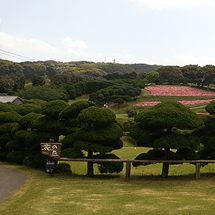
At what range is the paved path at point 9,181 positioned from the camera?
34.4ft

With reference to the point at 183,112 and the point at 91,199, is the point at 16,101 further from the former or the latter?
the point at 91,199

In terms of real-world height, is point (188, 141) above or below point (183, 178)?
above

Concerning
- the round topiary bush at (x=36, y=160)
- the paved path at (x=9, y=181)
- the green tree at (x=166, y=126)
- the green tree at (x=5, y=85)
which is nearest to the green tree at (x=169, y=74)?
the green tree at (x=5, y=85)

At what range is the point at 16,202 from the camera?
8.92m

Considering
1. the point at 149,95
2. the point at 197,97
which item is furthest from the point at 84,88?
the point at 197,97

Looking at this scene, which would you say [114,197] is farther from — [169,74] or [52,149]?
[169,74]

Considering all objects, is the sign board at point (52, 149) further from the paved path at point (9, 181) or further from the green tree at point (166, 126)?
the green tree at point (166, 126)

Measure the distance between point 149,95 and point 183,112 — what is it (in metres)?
51.7

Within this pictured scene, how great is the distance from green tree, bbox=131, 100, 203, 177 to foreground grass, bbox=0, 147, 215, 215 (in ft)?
4.89

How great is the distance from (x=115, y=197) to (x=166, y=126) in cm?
528

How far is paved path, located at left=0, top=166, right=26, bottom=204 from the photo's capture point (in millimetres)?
Answer: 10478

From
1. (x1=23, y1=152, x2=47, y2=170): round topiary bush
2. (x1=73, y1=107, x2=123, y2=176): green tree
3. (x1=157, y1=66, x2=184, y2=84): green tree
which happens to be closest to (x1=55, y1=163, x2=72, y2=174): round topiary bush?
(x1=23, y1=152, x2=47, y2=170): round topiary bush

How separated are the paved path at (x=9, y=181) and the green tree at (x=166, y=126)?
5.35m

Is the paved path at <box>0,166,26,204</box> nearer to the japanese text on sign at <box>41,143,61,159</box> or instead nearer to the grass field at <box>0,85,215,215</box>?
the grass field at <box>0,85,215,215</box>
